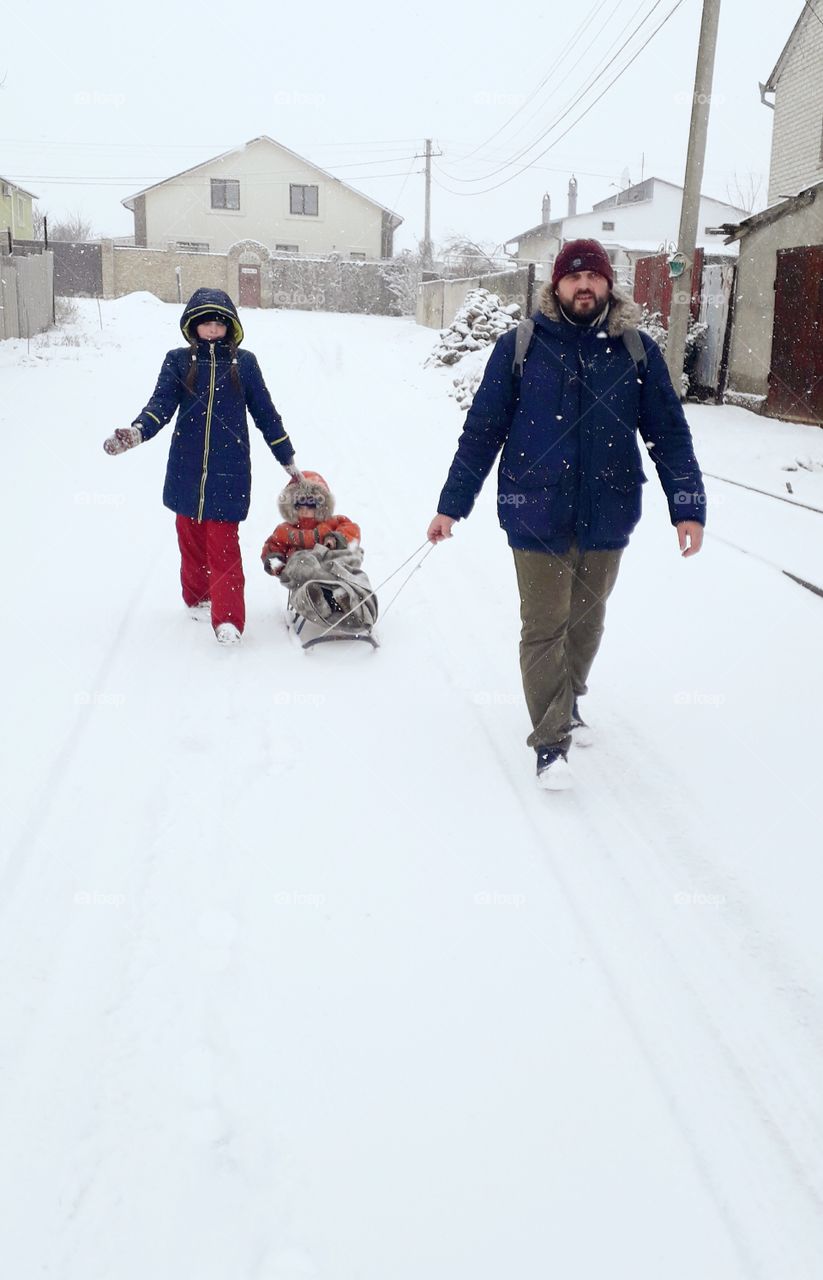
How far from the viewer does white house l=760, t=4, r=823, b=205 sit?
2002 centimetres

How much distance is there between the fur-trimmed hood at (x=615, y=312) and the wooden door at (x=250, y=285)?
137 feet

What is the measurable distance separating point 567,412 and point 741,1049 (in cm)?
224

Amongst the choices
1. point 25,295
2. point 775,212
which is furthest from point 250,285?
point 775,212

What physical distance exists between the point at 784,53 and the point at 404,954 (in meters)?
24.4

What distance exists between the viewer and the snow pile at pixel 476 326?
1962 centimetres

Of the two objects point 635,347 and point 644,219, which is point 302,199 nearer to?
point 644,219

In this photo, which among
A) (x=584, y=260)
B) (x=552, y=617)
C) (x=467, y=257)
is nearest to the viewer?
(x=584, y=260)

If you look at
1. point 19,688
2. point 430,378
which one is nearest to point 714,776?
point 19,688

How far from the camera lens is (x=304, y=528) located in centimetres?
596

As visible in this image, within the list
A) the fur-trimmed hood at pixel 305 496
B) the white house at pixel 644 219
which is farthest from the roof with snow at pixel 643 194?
the fur-trimmed hood at pixel 305 496

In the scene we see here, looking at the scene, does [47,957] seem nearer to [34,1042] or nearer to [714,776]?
[34,1042]

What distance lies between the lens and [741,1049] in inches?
103

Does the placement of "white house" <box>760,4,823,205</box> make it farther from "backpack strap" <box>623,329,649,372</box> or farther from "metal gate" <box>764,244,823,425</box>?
"backpack strap" <box>623,329,649,372</box>

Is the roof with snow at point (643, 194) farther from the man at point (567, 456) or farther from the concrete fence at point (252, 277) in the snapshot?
the man at point (567, 456)
